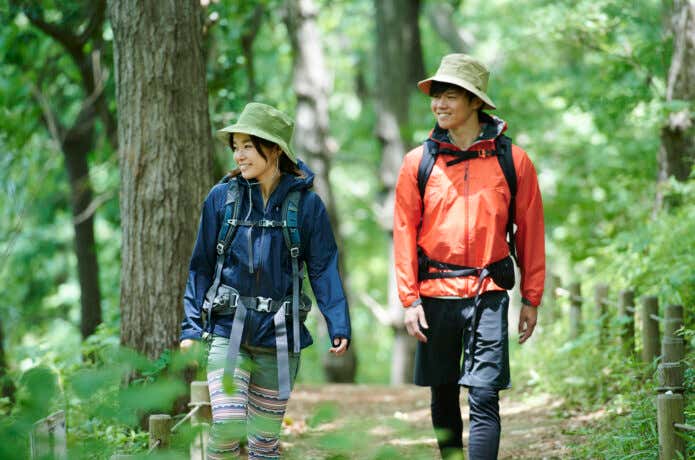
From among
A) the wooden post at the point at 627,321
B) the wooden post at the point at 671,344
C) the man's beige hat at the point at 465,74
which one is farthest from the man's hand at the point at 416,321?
the wooden post at the point at 627,321

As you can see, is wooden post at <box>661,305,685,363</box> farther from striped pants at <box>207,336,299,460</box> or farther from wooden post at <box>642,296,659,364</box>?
striped pants at <box>207,336,299,460</box>

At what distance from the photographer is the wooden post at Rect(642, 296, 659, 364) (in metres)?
6.24

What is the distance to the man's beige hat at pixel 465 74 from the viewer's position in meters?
4.42

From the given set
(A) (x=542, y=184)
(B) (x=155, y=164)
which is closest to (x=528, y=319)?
(B) (x=155, y=164)

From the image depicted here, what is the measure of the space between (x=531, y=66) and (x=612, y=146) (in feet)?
12.3

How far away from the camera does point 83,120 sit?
→ 1193 centimetres

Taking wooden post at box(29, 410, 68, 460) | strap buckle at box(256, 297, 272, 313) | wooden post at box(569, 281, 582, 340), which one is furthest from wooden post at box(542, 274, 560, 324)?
wooden post at box(29, 410, 68, 460)

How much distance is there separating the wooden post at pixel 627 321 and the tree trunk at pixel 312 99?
7492mm

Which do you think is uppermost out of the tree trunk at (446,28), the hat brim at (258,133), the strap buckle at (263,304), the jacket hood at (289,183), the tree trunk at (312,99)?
the tree trunk at (446,28)

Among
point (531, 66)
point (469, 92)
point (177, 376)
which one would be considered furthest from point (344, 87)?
point (177, 376)

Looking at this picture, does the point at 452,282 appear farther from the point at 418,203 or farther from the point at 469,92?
the point at 469,92

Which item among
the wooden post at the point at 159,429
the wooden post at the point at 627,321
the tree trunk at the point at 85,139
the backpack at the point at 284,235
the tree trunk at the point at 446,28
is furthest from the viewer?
the tree trunk at the point at 446,28

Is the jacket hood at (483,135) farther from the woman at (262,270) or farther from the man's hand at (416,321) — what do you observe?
the man's hand at (416,321)

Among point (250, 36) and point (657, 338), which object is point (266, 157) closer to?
point (657, 338)
